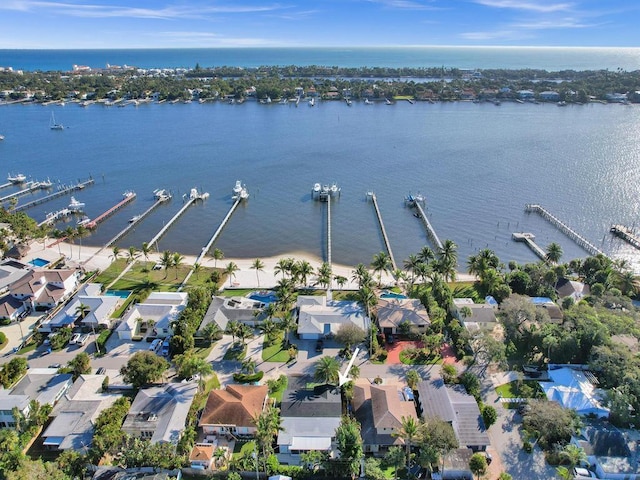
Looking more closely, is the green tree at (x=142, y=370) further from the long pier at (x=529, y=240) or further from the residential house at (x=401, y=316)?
the long pier at (x=529, y=240)

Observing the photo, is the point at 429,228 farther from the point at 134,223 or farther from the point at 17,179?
the point at 17,179

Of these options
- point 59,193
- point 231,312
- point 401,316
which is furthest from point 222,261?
point 59,193

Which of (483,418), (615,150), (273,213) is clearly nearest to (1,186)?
(273,213)

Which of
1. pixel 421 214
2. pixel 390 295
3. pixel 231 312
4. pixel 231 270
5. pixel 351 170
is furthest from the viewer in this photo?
pixel 351 170

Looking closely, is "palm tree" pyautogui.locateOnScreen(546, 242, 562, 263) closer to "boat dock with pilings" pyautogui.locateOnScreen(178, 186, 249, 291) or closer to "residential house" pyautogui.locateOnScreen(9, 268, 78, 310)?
"boat dock with pilings" pyautogui.locateOnScreen(178, 186, 249, 291)

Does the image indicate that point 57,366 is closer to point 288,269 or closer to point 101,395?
point 101,395

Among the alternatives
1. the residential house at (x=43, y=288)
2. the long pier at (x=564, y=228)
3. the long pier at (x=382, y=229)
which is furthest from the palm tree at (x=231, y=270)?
the long pier at (x=564, y=228)

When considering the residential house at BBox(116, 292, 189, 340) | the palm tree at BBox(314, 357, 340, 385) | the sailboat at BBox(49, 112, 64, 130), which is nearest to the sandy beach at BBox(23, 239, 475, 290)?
the residential house at BBox(116, 292, 189, 340)
